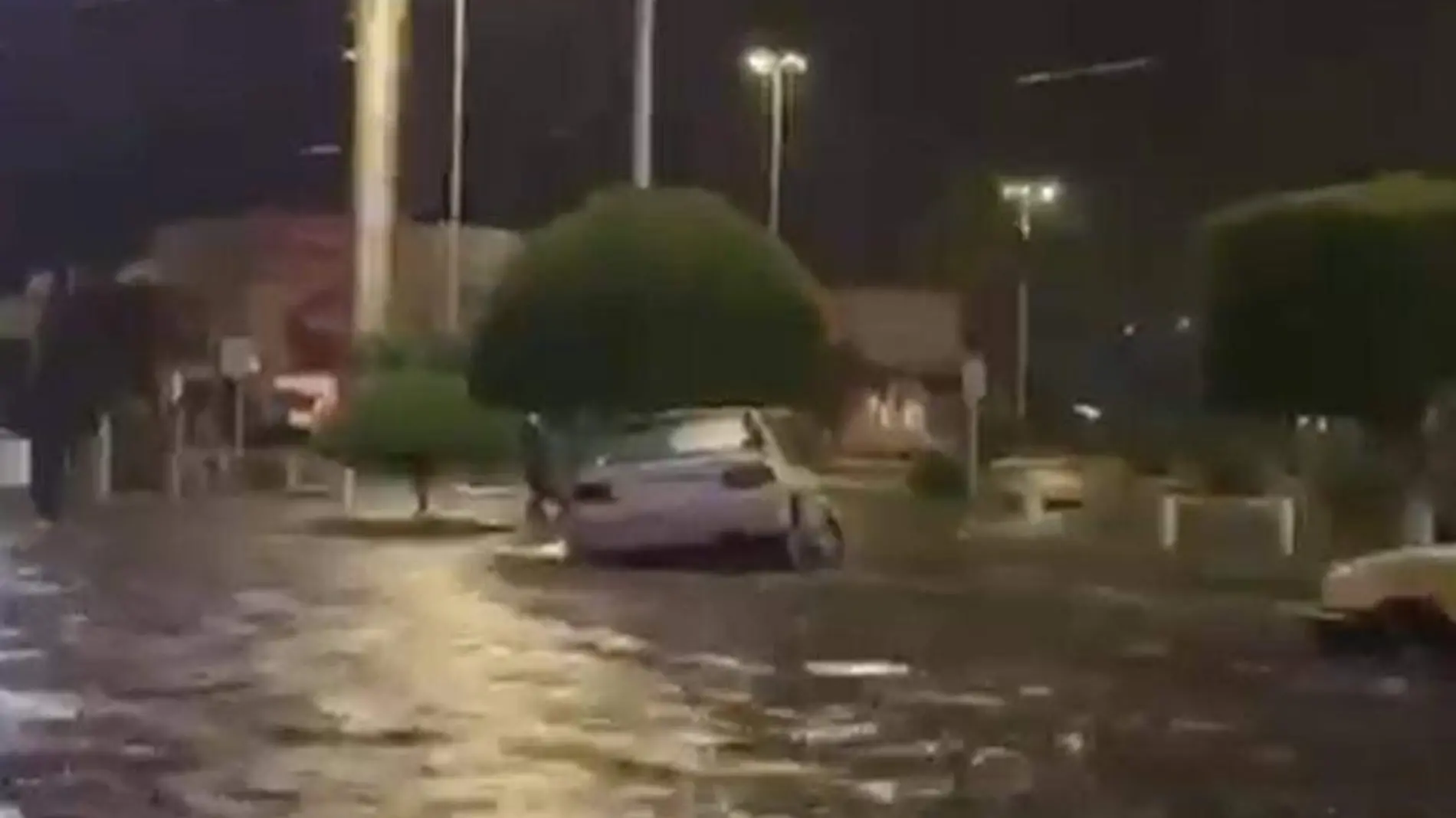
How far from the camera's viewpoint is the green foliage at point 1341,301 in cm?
3762

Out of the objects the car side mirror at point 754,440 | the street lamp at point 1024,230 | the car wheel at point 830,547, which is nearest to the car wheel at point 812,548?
the car wheel at point 830,547

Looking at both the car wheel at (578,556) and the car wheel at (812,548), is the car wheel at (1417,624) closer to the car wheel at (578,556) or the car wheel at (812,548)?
the car wheel at (812,548)

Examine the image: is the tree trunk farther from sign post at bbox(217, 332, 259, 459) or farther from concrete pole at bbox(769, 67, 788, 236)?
concrete pole at bbox(769, 67, 788, 236)

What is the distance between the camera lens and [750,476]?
104ft

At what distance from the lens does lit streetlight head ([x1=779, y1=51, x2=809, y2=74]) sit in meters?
68.6

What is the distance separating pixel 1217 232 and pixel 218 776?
26818 mm

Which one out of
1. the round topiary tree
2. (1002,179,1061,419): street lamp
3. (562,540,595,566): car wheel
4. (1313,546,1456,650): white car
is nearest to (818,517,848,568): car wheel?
(562,540,595,566): car wheel

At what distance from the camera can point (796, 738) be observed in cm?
1627

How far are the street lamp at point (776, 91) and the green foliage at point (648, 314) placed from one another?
21.6 m

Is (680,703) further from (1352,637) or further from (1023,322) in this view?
(1023,322)

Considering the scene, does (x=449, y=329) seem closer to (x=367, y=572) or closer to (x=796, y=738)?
(x=367, y=572)

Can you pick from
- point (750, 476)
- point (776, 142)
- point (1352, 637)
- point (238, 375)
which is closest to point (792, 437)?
point (750, 476)

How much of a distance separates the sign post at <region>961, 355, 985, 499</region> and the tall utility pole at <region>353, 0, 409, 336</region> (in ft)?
39.4

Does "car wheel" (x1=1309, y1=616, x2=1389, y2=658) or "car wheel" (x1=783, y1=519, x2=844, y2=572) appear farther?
"car wheel" (x1=783, y1=519, x2=844, y2=572)
